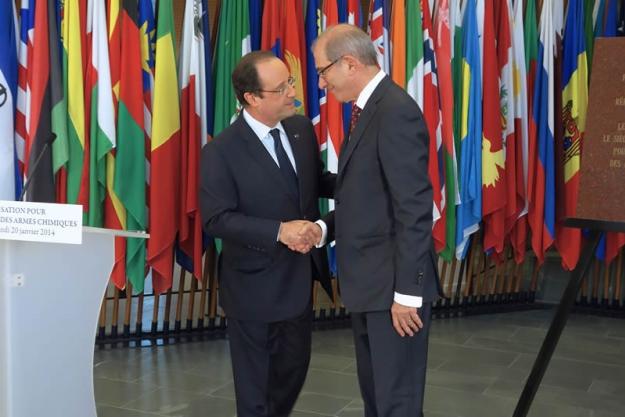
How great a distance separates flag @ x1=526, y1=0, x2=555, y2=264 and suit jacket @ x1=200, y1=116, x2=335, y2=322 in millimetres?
2570

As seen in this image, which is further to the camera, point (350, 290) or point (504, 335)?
point (504, 335)

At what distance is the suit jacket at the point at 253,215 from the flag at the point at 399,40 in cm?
197

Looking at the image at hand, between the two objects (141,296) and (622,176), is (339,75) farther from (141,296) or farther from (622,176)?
(141,296)

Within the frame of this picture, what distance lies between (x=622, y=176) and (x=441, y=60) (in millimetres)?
2092

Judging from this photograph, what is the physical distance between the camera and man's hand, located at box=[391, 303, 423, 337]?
204 centimetres

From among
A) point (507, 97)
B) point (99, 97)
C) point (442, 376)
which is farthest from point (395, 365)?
point (507, 97)

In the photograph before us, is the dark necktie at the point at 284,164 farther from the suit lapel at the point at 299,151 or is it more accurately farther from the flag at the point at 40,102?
the flag at the point at 40,102

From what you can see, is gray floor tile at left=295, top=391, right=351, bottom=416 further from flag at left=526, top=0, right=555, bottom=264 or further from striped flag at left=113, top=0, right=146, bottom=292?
flag at left=526, top=0, right=555, bottom=264

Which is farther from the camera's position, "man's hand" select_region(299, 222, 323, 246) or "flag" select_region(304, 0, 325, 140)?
"flag" select_region(304, 0, 325, 140)

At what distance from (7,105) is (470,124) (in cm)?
265

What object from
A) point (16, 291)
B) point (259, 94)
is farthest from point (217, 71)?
point (16, 291)

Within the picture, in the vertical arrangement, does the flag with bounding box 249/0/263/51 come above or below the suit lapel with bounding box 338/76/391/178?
above

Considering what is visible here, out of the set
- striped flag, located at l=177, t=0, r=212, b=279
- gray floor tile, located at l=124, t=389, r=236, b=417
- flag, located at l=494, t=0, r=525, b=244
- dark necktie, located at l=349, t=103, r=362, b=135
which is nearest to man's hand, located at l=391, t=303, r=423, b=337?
dark necktie, located at l=349, t=103, r=362, b=135

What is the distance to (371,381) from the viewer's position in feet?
7.48
